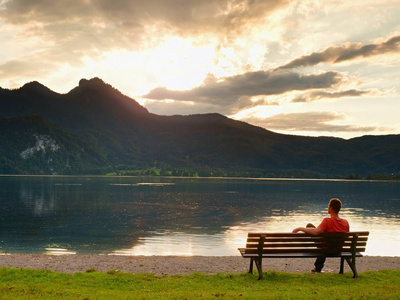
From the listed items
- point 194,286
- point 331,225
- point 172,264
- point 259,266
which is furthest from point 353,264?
point 172,264

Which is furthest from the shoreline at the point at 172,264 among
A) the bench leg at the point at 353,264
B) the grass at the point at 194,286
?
Result: the bench leg at the point at 353,264

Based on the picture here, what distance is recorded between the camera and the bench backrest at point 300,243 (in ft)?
51.0

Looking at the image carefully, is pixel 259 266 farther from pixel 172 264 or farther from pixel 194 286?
pixel 172 264

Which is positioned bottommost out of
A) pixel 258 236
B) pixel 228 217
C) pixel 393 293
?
pixel 228 217

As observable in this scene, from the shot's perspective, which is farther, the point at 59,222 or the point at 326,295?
the point at 59,222

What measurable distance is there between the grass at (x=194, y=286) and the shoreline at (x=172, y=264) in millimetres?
1998

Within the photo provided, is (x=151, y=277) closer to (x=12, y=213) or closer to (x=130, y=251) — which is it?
(x=130, y=251)

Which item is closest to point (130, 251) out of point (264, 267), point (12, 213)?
point (264, 267)

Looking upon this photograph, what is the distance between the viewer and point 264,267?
750 inches

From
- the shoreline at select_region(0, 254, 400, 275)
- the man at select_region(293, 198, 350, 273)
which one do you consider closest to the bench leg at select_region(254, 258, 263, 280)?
the man at select_region(293, 198, 350, 273)

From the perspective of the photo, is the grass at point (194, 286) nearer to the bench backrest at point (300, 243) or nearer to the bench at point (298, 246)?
the bench at point (298, 246)

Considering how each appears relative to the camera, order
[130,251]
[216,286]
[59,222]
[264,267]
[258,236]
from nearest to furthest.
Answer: [216,286] < [258,236] < [264,267] < [130,251] < [59,222]

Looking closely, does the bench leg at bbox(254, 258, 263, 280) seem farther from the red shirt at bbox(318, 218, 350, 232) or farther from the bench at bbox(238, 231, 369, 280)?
the red shirt at bbox(318, 218, 350, 232)

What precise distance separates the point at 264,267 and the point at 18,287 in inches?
409
